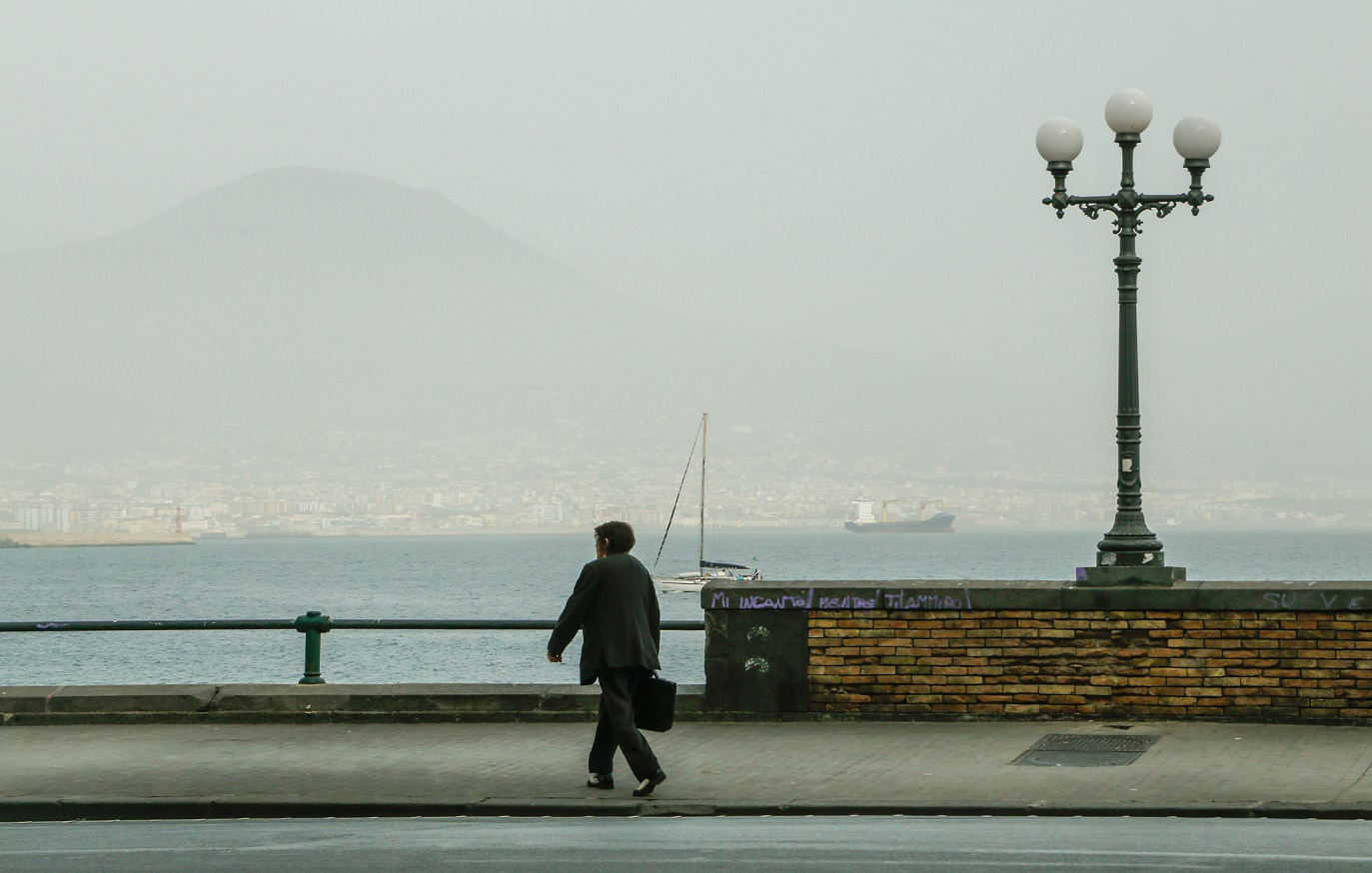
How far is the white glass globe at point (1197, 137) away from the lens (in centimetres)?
1334

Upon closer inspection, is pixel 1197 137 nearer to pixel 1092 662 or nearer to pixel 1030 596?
pixel 1030 596

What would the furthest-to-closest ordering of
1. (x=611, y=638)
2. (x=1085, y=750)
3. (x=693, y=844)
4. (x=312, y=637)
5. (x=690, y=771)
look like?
(x=312, y=637) → (x=1085, y=750) → (x=690, y=771) → (x=611, y=638) → (x=693, y=844)

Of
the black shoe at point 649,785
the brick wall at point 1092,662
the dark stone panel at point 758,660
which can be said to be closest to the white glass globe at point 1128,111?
the brick wall at point 1092,662

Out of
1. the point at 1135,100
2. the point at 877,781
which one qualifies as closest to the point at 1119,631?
the point at 877,781

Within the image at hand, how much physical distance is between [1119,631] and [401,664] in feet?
181

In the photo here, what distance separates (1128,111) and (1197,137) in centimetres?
56

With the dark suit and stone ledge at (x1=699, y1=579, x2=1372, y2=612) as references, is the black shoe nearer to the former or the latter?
the dark suit

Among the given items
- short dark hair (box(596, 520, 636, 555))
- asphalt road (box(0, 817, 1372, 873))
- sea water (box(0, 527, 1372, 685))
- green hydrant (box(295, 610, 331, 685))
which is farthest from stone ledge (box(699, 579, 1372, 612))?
sea water (box(0, 527, 1372, 685))

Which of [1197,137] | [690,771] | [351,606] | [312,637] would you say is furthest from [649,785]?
[351,606]

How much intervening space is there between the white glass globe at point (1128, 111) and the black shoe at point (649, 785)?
6.54 meters

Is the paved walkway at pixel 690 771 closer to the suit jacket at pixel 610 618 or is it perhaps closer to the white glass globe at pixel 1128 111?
the suit jacket at pixel 610 618

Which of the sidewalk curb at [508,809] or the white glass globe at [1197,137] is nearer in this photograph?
the sidewalk curb at [508,809]

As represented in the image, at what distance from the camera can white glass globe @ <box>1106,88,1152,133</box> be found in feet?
43.7

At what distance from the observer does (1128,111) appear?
1333 centimetres
